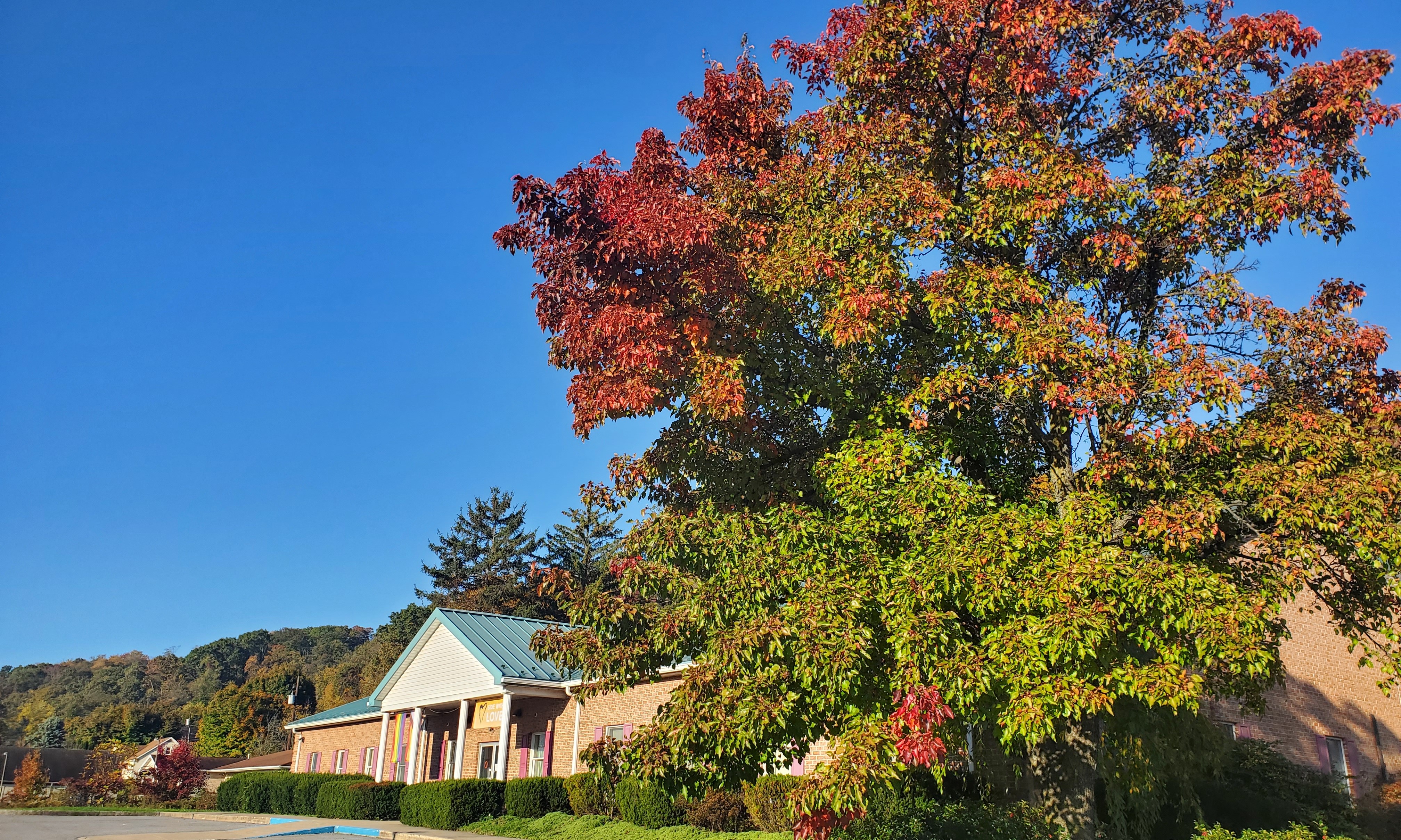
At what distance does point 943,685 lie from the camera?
809 cm

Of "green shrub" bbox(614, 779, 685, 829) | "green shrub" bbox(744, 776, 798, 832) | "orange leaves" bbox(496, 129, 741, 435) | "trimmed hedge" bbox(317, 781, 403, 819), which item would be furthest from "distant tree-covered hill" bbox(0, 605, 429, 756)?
"orange leaves" bbox(496, 129, 741, 435)

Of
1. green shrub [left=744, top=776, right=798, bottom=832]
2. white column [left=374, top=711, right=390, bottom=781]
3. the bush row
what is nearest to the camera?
green shrub [left=744, top=776, right=798, bottom=832]

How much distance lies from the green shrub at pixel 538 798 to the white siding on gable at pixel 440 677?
121 inches

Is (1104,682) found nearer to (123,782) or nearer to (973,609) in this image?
(973,609)

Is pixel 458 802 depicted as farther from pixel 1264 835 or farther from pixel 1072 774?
pixel 1264 835

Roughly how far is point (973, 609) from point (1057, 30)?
21.1 feet

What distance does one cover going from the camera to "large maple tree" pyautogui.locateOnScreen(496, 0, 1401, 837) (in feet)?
26.8

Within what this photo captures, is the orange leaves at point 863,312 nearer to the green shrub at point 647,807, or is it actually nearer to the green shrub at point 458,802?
the green shrub at point 647,807

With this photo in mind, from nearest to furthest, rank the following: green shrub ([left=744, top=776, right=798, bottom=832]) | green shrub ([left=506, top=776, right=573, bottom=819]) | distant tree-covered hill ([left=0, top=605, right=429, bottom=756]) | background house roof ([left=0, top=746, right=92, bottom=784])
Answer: green shrub ([left=744, top=776, right=798, bottom=832]) → green shrub ([left=506, top=776, right=573, bottom=819]) → background house roof ([left=0, top=746, right=92, bottom=784]) → distant tree-covered hill ([left=0, top=605, right=429, bottom=756])

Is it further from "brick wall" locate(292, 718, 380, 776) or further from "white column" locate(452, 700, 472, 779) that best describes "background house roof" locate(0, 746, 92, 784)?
Answer: "white column" locate(452, 700, 472, 779)

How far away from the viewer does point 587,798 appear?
69.6ft

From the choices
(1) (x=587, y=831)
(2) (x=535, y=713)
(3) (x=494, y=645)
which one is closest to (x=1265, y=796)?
(1) (x=587, y=831)

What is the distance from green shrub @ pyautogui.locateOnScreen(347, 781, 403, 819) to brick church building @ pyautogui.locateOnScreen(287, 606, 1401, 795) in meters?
1.55

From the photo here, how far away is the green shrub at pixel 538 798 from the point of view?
73.7 feet
